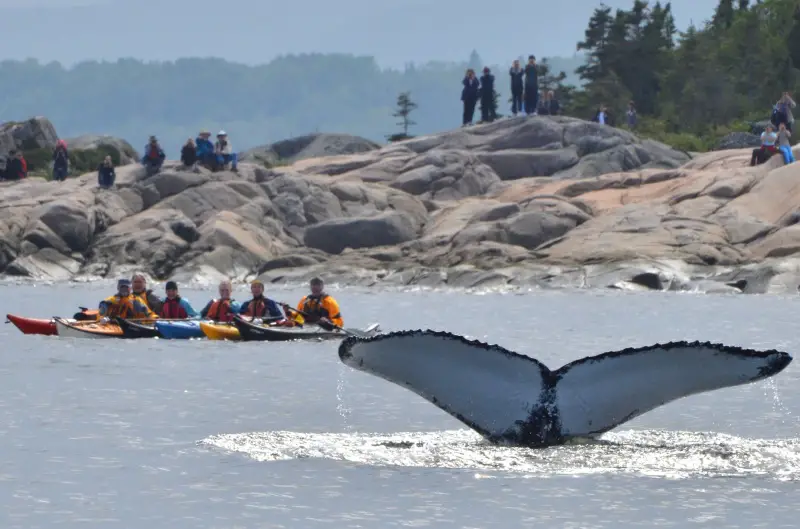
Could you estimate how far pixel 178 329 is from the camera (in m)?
28.5

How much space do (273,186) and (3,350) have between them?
28.6 m

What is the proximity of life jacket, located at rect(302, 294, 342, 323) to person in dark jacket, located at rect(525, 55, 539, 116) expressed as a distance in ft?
79.3

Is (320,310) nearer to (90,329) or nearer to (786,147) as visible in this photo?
(90,329)

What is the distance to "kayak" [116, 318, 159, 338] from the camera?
2833cm

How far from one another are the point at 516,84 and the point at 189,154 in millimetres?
12238

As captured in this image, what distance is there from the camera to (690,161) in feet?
183

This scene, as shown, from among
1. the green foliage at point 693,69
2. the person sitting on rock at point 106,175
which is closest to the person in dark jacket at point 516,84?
the green foliage at point 693,69

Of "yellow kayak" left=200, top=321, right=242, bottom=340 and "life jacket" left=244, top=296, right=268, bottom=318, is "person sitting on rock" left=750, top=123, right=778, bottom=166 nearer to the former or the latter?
"life jacket" left=244, top=296, right=268, bottom=318

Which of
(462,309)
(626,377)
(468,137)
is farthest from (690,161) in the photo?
(626,377)

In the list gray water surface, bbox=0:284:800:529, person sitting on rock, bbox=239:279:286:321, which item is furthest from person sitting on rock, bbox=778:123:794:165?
gray water surface, bbox=0:284:800:529

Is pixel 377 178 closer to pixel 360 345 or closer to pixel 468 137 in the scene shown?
pixel 468 137

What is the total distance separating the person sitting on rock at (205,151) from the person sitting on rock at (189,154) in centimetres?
19

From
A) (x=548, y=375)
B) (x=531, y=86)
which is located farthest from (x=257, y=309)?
(x=531, y=86)

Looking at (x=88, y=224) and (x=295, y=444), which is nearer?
(x=295, y=444)
